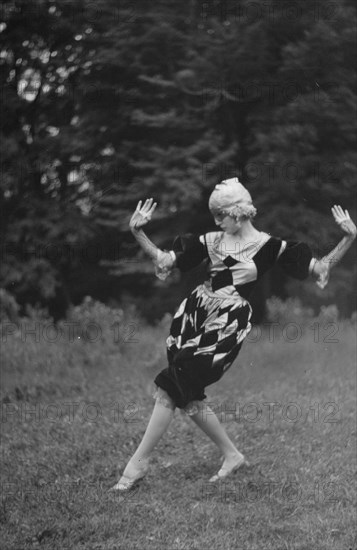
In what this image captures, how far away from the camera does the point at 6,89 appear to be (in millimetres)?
12242

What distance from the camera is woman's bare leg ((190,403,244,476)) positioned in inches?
198

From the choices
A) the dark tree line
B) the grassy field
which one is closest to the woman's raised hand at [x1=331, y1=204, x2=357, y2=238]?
the grassy field

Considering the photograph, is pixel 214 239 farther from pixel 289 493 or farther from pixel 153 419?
pixel 289 493

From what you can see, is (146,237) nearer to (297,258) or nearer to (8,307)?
(297,258)

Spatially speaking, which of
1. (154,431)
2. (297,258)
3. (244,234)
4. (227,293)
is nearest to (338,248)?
(297,258)

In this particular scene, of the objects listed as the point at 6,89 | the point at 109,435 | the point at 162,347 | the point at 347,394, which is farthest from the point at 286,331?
the point at 6,89

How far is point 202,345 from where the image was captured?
496cm

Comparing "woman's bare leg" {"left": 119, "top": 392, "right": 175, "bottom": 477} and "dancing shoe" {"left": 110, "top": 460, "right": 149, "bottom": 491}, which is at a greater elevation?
"woman's bare leg" {"left": 119, "top": 392, "right": 175, "bottom": 477}

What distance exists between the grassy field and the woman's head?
168cm

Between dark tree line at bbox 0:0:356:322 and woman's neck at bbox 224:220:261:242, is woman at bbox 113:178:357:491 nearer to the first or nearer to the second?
woman's neck at bbox 224:220:261:242

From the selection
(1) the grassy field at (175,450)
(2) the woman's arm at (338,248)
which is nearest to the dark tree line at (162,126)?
(1) the grassy field at (175,450)

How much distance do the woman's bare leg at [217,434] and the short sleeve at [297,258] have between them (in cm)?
102

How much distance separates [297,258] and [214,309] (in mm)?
608

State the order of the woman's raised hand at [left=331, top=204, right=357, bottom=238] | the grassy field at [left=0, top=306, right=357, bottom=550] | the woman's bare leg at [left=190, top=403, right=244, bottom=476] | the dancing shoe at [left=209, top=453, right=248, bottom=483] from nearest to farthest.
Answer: the grassy field at [left=0, top=306, right=357, bottom=550]
the woman's raised hand at [left=331, top=204, right=357, bottom=238]
the woman's bare leg at [left=190, top=403, right=244, bottom=476]
the dancing shoe at [left=209, top=453, right=248, bottom=483]
